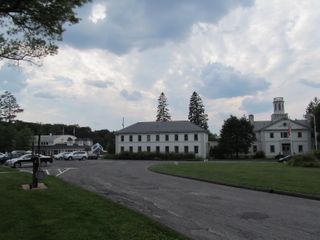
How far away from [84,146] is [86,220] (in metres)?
123

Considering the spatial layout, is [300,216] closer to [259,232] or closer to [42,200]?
[259,232]

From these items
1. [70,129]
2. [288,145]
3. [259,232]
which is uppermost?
[70,129]

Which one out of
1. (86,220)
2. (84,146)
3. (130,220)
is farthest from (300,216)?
(84,146)

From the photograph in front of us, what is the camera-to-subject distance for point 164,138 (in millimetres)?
94625

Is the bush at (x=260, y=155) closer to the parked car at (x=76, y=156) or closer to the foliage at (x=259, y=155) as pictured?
the foliage at (x=259, y=155)

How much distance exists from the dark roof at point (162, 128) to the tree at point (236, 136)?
249 inches

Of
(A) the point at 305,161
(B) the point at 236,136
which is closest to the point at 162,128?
(B) the point at 236,136

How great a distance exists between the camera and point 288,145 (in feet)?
307

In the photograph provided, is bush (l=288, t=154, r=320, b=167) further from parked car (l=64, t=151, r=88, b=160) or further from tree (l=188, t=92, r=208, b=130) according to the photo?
tree (l=188, t=92, r=208, b=130)

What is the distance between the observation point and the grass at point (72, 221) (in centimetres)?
802

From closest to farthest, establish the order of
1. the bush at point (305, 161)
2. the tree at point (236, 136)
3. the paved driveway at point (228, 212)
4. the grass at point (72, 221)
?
the grass at point (72, 221) < the paved driveway at point (228, 212) < the bush at point (305, 161) < the tree at point (236, 136)

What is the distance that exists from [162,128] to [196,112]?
30.1m

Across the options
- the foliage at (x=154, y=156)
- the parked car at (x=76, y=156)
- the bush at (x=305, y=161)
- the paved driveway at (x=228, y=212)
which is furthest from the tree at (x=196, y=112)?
the paved driveway at (x=228, y=212)

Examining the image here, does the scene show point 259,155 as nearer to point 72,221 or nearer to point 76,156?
point 76,156
